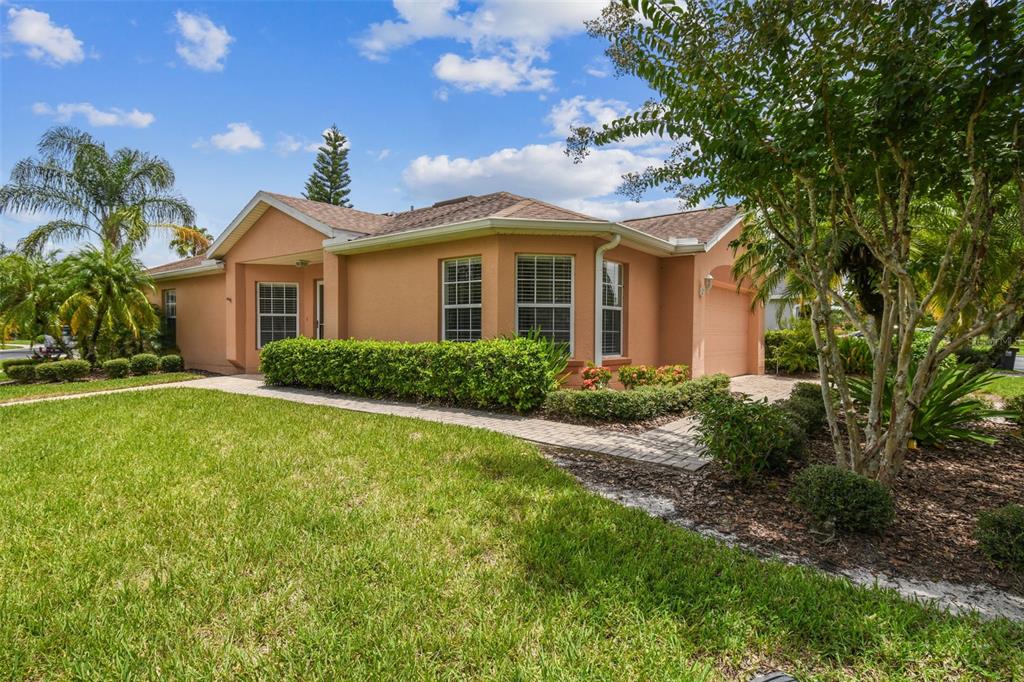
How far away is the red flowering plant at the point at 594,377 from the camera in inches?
379

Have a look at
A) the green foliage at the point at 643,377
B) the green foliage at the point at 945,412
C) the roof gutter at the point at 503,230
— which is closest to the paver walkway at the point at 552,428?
the green foliage at the point at 643,377

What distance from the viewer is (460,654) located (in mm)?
2502

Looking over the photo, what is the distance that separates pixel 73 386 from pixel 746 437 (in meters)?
15.4

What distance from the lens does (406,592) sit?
9.93 ft

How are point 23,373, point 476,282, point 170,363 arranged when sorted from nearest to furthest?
point 476,282 < point 23,373 < point 170,363

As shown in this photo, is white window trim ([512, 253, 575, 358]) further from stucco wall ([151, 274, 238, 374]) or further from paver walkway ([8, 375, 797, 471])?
stucco wall ([151, 274, 238, 374])

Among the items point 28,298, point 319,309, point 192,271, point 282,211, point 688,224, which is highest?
point 282,211

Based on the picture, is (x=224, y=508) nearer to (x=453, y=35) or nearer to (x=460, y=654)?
(x=460, y=654)

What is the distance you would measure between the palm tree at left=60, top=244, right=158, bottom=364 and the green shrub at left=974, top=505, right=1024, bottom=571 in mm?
18313

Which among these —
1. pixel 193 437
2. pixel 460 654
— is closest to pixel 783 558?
pixel 460 654

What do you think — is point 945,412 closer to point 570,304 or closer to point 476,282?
point 570,304

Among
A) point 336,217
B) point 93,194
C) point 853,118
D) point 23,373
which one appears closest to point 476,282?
point 336,217

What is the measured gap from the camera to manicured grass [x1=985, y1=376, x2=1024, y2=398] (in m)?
12.0

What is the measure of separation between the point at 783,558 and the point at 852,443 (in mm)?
1705
